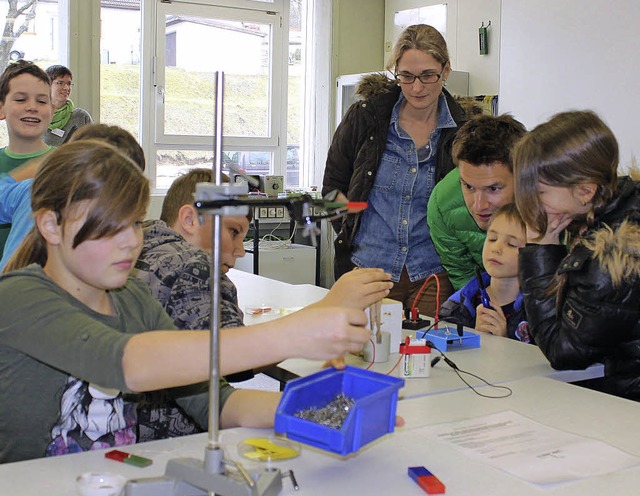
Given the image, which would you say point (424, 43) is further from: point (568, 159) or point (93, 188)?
point (93, 188)

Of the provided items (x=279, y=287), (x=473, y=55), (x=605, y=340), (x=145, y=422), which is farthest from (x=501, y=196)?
(x=473, y=55)

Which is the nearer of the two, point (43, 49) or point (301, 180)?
point (43, 49)

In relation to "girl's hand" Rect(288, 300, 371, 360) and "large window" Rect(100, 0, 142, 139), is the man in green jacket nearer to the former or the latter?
"girl's hand" Rect(288, 300, 371, 360)

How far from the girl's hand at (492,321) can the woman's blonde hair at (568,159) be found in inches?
19.1

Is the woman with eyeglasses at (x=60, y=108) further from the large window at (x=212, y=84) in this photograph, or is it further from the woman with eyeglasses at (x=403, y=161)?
the woman with eyeglasses at (x=403, y=161)

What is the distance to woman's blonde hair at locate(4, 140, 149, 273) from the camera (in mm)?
1350

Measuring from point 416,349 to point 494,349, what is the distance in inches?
15.0

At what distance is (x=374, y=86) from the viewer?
303 centimetres

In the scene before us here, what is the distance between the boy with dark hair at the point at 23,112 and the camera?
2.81 m

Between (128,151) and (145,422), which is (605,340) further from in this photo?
(128,151)

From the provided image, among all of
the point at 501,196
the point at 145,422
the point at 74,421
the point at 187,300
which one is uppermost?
the point at 501,196

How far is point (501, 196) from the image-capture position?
2480 millimetres

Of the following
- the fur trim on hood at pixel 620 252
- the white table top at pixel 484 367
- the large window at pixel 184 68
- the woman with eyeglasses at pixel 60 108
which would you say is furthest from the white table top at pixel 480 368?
the large window at pixel 184 68

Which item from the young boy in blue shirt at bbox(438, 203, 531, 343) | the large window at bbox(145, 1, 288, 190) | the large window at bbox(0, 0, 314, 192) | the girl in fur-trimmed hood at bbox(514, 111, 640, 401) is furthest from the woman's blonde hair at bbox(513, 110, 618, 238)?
the large window at bbox(145, 1, 288, 190)
